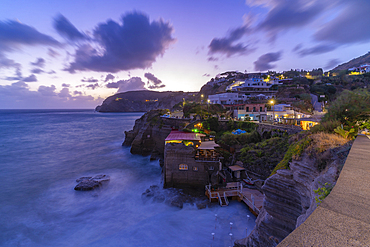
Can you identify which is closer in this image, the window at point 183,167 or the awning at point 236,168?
the window at point 183,167

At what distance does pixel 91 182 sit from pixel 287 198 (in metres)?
22.6

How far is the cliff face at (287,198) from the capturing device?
6.86 m

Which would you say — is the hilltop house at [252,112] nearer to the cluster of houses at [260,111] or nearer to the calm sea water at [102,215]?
the cluster of houses at [260,111]

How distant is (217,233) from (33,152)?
45.8 m

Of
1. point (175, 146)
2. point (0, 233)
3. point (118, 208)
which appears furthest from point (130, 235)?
point (0, 233)

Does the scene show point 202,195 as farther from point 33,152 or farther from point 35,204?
point 33,152

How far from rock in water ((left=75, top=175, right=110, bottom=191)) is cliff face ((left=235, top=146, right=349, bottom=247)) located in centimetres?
1999

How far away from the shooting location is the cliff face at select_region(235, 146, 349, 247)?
22.5 ft

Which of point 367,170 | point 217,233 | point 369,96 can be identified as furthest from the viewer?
point 217,233

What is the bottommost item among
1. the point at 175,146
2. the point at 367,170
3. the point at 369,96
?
the point at 175,146

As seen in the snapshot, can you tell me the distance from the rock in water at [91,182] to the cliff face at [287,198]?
1999 centimetres

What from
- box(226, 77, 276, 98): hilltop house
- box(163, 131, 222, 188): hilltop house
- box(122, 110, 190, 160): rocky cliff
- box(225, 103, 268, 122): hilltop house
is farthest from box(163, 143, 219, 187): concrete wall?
box(226, 77, 276, 98): hilltop house

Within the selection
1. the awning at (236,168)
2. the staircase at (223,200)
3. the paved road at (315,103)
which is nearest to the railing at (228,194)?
the staircase at (223,200)

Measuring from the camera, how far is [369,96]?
11.3 m
